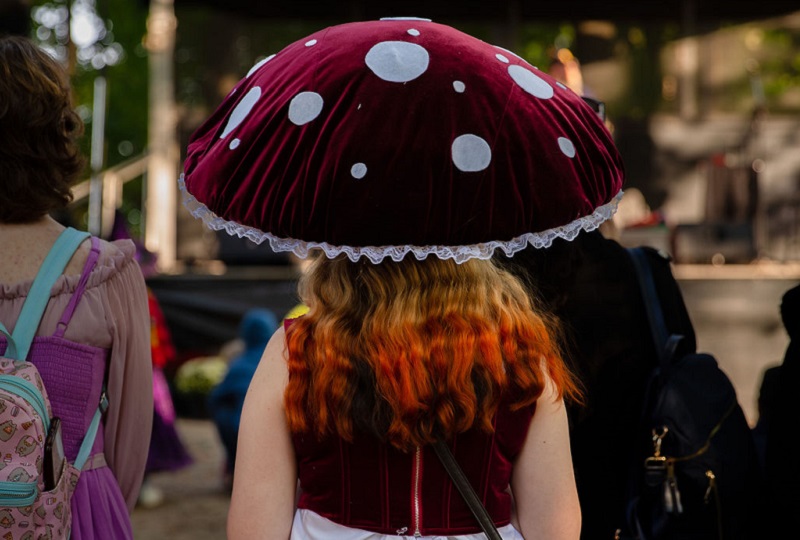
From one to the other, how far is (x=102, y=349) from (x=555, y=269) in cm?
110

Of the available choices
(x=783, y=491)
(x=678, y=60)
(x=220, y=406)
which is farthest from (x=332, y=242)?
(x=678, y=60)

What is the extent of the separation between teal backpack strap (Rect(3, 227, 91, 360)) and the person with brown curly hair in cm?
2

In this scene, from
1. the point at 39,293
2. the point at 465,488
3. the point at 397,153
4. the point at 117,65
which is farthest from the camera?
the point at 117,65

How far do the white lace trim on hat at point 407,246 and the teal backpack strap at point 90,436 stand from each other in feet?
2.12

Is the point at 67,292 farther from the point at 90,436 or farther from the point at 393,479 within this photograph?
the point at 393,479

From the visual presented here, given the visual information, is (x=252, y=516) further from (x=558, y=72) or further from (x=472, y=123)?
(x=558, y=72)

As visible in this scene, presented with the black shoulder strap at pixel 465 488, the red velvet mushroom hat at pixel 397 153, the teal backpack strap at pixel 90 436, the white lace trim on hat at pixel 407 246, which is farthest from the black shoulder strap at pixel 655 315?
the teal backpack strap at pixel 90 436

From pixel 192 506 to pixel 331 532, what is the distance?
4719 mm

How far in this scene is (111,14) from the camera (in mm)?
27234

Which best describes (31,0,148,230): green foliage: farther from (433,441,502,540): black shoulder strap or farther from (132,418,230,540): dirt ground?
(433,441,502,540): black shoulder strap

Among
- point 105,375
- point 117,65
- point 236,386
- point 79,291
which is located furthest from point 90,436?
point 117,65

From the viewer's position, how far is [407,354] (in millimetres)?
1826

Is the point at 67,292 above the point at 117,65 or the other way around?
the other way around

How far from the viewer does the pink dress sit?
227 cm
